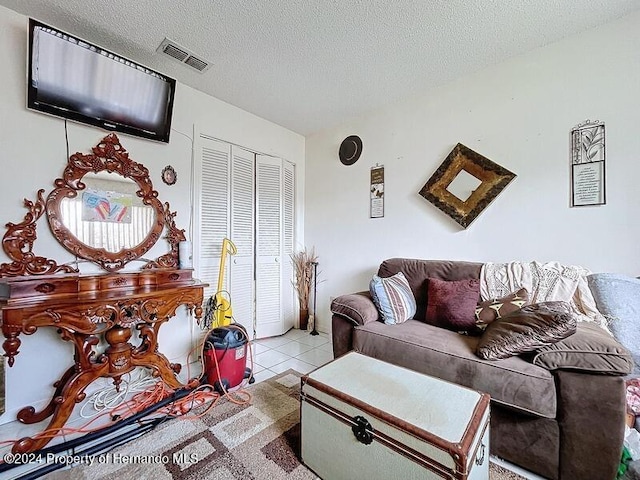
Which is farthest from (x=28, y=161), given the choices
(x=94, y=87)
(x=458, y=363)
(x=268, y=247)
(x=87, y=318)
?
(x=458, y=363)

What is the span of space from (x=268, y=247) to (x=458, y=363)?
7.62 feet

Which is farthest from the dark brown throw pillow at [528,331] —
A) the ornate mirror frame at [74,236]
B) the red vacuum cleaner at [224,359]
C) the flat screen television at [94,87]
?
the flat screen television at [94,87]

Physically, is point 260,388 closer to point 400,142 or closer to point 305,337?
point 305,337

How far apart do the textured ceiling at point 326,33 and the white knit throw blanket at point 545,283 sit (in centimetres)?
162

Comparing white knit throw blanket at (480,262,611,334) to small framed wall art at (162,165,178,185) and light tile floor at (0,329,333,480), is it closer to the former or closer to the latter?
light tile floor at (0,329,333,480)

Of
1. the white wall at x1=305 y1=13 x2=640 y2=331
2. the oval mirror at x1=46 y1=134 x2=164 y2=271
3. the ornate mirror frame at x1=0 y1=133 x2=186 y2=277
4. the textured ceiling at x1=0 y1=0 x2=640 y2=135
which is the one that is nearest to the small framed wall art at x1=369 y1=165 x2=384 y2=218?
the white wall at x1=305 y1=13 x2=640 y2=331

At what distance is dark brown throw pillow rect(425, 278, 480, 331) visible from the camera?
1.88 metres

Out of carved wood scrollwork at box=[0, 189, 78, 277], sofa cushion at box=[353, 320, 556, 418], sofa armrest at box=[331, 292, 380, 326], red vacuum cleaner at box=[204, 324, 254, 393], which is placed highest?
carved wood scrollwork at box=[0, 189, 78, 277]

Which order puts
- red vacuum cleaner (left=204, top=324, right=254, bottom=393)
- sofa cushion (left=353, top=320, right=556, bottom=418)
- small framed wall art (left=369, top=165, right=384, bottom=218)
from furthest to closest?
small framed wall art (left=369, top=165, right=384, bottom=218) → red vacuum cleaner (left=204, top=324, right=254, bottom=393) → sofa cushion (left=353, top=320, right=556, bottom=418)

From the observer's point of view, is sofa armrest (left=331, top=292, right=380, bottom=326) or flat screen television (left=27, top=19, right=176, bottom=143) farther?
sofa armrest (left=331, top=292, right=380, bottom=326)

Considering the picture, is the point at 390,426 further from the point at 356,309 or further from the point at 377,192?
the point at 377,192

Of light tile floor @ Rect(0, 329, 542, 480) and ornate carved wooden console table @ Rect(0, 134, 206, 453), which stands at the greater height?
ornate carved wooden console table @ Rect(0, 134, 206, 453)

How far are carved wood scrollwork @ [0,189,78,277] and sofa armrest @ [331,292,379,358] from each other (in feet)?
6.52

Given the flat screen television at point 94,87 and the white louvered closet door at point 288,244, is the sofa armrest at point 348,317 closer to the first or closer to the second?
the white louvered closet door at point 288,244
